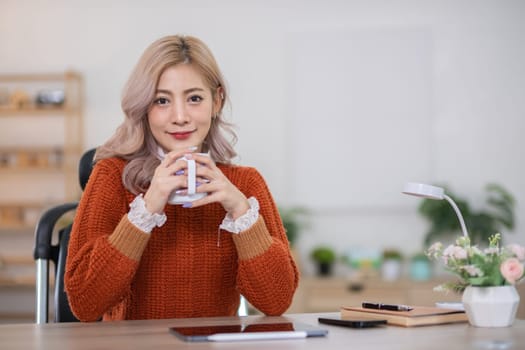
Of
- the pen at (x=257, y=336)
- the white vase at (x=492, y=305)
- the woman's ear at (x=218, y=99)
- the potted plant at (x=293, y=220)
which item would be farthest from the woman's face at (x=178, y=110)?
the potted plant at (x=293, y=220)

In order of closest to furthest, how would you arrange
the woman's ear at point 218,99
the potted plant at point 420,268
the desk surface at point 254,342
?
the desk surface at point 254,342 < the woman's ear at point 218,99 < the potted plant at point 420,268

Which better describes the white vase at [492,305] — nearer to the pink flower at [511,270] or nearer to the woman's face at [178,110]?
the pink flower at [511,270]

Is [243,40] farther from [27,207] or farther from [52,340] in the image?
[52,340]

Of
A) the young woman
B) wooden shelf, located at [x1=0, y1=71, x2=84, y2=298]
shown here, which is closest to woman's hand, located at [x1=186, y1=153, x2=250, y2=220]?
the young woman

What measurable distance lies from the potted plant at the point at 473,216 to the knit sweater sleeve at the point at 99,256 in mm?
4008

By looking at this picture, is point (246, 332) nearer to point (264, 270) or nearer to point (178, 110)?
point (264, 270)

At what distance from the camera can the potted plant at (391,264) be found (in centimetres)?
562

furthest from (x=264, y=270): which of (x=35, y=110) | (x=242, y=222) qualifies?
(x=35, y=110)

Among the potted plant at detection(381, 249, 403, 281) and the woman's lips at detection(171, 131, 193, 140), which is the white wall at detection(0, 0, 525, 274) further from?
the woman's lips at detection(171, 131, 193, 140)

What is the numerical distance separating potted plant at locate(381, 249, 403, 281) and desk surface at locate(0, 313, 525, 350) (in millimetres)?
3940

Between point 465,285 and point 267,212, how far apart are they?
585 mm

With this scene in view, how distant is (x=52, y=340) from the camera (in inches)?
56.7

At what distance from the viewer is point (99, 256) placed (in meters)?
1.79

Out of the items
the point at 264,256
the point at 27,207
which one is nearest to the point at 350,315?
the point at 264,256
